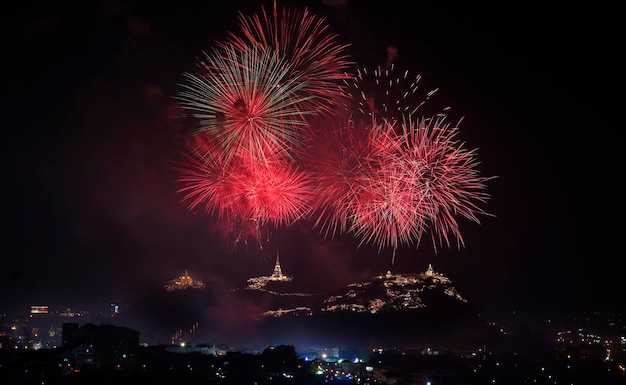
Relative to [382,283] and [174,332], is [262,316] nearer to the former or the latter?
[174,332]

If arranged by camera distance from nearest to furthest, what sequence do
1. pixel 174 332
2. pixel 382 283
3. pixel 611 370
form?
pixel 611 370 < pixel 174 332 < pixel 382 283

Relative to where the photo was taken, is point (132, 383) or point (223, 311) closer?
point (132, 383)

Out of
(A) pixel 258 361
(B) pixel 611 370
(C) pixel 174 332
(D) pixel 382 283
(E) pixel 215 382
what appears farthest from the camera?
(D) pixel 382 283

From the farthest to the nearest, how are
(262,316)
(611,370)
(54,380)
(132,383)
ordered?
(262,316) → (611,370) → (132,383) → (54,380)

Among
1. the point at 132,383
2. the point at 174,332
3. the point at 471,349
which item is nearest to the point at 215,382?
the point at 132,383

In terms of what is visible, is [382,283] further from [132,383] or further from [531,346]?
[132,383]

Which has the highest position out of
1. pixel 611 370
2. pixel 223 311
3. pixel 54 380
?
pixel 223 311

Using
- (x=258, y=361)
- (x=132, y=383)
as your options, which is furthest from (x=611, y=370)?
(x=132, y=383)

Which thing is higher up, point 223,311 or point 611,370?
point 223,311

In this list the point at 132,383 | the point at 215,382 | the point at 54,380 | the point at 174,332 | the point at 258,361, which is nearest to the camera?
the point at 54,380
